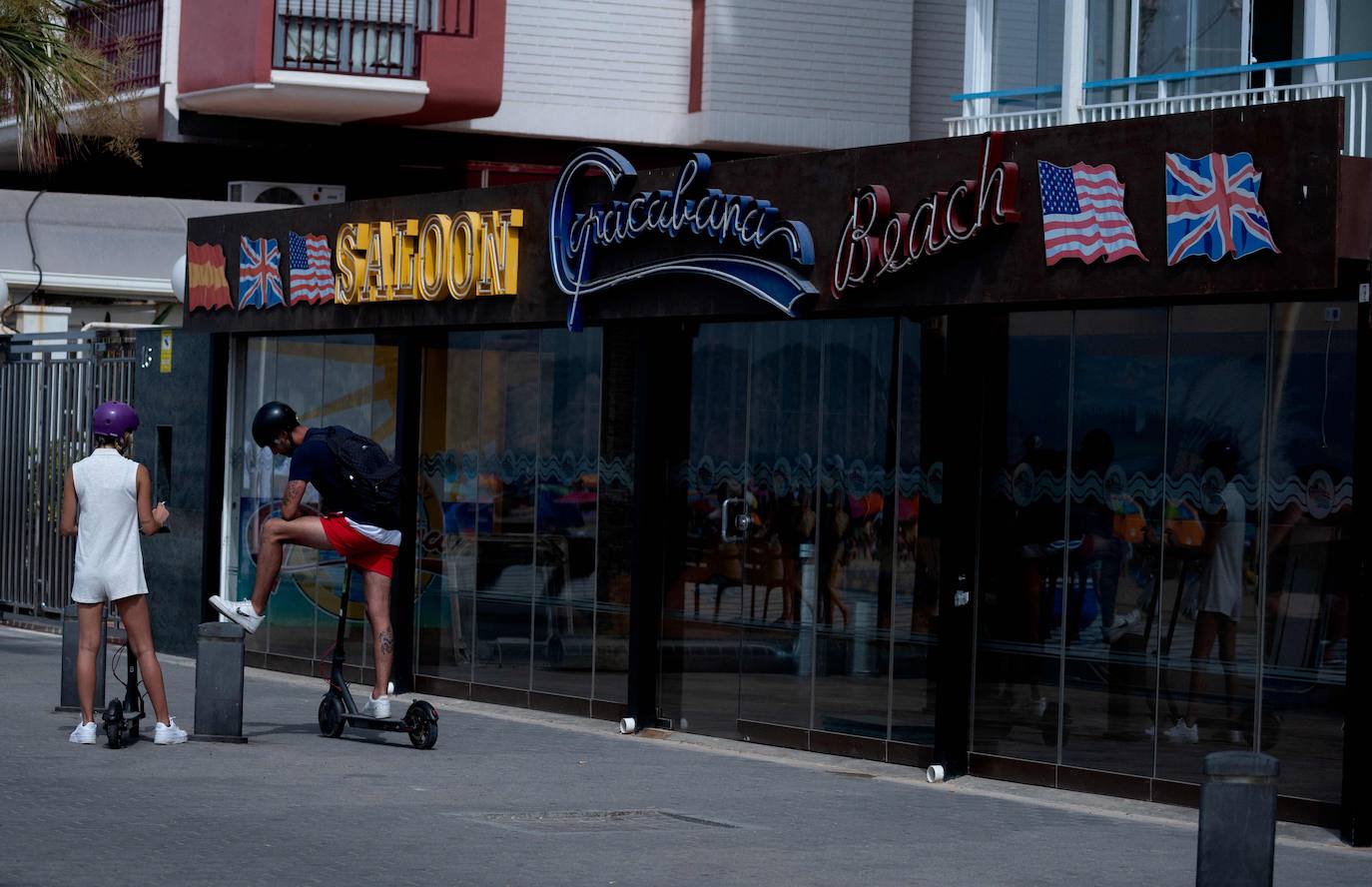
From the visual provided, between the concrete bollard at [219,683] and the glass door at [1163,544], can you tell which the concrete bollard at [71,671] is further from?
the glass door at [1163,544]

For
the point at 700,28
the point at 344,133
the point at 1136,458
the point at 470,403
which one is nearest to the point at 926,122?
the point at 700,28

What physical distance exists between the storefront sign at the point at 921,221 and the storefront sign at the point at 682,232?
41cm

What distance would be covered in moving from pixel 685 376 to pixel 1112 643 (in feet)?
13.2

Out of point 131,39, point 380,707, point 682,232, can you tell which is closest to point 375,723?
point 380,707

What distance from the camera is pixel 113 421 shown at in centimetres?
1230

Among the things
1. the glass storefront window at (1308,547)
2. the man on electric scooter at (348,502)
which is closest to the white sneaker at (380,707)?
the man on electric scooter at (348,502)

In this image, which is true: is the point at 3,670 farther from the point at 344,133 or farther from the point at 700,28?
the point at 700,28

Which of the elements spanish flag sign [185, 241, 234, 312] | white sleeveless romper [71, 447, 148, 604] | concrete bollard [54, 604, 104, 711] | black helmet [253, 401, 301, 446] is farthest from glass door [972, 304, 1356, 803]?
spanish flag sign [185, 241, 234, 312]

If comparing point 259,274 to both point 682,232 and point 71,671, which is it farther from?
point 682,232

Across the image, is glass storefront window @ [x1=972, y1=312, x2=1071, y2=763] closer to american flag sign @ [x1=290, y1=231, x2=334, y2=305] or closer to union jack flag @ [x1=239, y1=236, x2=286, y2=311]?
american flag sign @ [x1=290, y1=231, x2=334, y2=305]

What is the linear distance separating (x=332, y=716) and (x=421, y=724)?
0.74m

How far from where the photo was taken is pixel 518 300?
15781 mm

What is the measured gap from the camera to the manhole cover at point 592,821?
10.1 metres

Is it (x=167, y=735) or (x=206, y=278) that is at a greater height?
(x=206, y=278)
